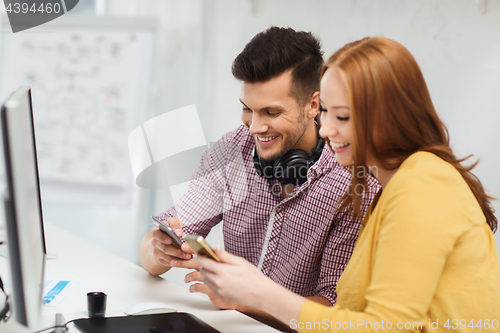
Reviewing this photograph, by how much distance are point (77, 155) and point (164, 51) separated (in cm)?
81

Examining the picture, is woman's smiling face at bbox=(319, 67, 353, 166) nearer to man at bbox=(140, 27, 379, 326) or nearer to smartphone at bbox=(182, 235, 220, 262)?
smartphone at bbox=(182, 235, 220, 262)

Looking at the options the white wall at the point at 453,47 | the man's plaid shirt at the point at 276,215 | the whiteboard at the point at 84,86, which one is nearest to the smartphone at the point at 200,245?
the man's plaid shirt at the point at 276,215

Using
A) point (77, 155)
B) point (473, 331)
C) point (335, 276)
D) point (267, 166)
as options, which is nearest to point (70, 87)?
point (77, 155)

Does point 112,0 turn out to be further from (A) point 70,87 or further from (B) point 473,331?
(B) point 473,331

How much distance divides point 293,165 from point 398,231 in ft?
2.22

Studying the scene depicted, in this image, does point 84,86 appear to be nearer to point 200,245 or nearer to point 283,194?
point 283,194

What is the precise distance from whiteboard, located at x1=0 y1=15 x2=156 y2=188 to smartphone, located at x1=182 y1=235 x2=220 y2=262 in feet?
6.37

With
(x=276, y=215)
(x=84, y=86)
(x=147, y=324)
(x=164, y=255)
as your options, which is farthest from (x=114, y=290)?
(x=84, y=86)

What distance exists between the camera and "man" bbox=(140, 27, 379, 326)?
4.26ft

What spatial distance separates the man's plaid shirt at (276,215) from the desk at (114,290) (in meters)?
0.26

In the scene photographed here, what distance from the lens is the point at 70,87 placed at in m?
2.64

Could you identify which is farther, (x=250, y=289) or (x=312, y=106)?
(x=312, y=106)

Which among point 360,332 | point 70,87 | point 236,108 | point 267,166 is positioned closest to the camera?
point 360,332

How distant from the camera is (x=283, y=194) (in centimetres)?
148
